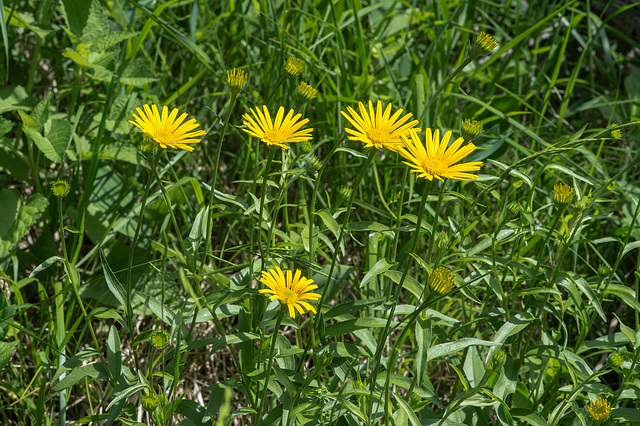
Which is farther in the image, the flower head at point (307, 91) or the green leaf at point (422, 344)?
the flower head at point (307, 91)

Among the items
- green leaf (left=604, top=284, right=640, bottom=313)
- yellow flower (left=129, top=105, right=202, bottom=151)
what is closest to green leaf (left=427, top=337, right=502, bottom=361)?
green leaf (left=604, top=284, right=640, bottom=313)

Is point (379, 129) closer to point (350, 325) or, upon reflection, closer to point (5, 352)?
point (350, 325)

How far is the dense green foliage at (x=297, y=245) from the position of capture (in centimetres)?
104

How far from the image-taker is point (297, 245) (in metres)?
1.09

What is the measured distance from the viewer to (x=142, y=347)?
1.53 meters

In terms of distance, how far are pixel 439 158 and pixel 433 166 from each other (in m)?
0.06

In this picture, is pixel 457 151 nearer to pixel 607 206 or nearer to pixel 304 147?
pixel 304 147

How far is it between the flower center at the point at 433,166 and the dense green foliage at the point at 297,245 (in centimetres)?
4

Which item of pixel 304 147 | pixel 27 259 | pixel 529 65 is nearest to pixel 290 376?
pixel 304 147

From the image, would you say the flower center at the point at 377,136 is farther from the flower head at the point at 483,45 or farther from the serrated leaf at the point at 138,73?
the serrated leaf at the point at 138,73

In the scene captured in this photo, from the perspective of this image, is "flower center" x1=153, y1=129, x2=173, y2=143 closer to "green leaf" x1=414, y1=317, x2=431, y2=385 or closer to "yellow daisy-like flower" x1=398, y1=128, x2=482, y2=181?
"yellow daisy-like flower" x1=398, y1=128, x2=482, y2=181

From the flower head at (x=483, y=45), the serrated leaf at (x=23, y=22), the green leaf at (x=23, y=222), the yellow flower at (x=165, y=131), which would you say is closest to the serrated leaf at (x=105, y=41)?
the serrated leaf at (x=23, y=22)

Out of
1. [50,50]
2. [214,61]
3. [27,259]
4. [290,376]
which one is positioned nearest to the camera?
[290,376]

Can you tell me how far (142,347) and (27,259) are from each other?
1.24ft
